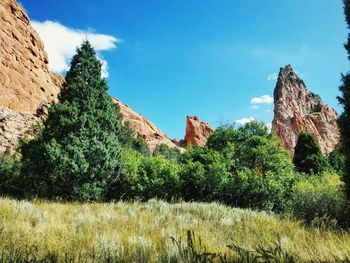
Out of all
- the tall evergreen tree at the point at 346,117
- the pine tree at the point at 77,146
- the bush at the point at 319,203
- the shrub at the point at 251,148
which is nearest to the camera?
the tall evergreen tree at the point at 346,117

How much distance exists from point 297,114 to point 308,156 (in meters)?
64.6

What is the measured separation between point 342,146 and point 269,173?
418cm

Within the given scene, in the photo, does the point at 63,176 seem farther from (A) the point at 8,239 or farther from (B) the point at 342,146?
(B) the point at 342,146

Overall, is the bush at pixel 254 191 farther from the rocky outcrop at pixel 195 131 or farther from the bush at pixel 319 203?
the rocky outcrop at pixel 195 131

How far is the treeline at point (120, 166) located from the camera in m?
11.9

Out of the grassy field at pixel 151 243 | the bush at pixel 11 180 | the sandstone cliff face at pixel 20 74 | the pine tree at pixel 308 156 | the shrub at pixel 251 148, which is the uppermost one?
the sandstone cliff face at pixel 20 74

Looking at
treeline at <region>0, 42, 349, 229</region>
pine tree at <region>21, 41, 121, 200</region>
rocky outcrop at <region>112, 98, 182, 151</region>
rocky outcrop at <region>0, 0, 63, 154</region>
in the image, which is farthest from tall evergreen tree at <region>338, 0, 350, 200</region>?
rocky outcrop at <region>112, 98, 182, 151</region>

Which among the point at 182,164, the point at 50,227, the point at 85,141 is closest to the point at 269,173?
the point at 182,164

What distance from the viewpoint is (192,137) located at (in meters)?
104

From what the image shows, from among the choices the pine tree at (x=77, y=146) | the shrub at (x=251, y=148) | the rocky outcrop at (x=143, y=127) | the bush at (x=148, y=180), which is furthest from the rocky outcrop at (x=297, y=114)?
the pine tree at (x=77, y=146)

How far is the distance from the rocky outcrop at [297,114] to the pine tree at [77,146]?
2811 inches

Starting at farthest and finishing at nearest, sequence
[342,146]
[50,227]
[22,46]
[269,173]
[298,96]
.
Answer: [298,96]
[22,46]
[269,173]
[342,146]
[50,227]

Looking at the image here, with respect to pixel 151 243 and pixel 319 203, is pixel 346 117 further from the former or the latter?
pixel 151 243

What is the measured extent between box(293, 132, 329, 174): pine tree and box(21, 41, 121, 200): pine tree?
20.1 meters
